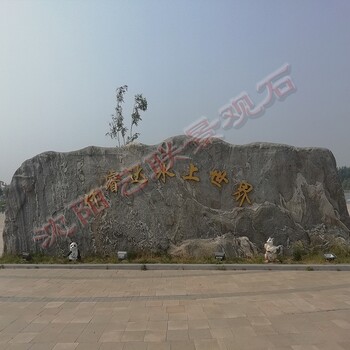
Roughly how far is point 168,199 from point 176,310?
4.06 m

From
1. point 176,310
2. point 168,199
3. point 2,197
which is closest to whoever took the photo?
point 176,310

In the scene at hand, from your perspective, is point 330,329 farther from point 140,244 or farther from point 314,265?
point 140,244

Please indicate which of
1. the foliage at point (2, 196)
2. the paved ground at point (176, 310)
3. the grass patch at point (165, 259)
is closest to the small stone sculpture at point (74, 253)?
the grass patch at point (165, 259)

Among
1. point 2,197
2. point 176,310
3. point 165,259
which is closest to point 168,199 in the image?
point 165,259

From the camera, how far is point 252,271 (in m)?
8.07

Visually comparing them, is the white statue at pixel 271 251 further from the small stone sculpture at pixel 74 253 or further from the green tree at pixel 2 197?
the green tree at pixel 2 197

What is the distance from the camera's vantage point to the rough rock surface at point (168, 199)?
30.1 feet

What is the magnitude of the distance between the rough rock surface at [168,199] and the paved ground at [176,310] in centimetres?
142

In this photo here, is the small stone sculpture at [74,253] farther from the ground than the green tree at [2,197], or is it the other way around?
the green tree at [2,197]

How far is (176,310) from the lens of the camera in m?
5.45

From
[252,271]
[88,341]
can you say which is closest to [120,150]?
[252,271]

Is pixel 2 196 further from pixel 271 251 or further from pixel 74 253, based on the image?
pixel 271 251

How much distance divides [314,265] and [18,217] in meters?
6.90

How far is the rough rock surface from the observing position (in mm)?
9164
